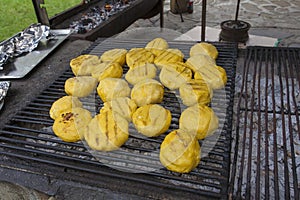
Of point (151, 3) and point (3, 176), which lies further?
point (151, 3)

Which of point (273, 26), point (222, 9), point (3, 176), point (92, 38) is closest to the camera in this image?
point (3, 176)

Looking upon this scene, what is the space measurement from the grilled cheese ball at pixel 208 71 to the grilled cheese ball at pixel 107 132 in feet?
2.09

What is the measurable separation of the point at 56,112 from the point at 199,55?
1.09 m

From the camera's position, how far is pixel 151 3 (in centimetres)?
474

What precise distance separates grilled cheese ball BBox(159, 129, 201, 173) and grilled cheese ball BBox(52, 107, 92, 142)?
A: 17.8 inches

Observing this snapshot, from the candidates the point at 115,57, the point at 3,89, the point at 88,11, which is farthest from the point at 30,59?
the point at 88,11

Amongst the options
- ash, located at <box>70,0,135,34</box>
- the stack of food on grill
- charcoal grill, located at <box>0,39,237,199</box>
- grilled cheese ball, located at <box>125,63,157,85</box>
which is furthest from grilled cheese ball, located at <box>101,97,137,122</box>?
ash, located at <box>70,0,135,34</box>

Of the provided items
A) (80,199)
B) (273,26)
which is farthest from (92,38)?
(273,26)

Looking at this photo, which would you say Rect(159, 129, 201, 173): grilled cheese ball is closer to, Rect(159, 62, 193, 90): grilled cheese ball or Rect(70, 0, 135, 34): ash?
Rect(159, 62, 193, 90): grilled cheese ball

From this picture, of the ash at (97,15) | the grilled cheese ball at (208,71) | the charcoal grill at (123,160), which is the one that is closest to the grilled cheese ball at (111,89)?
the charcoal grill at (123,160)

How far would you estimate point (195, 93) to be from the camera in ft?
5.24

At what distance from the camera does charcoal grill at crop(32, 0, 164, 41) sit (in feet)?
9.92

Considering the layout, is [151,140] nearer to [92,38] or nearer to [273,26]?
[92,38]

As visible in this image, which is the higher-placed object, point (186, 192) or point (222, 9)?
point (186, 192)
